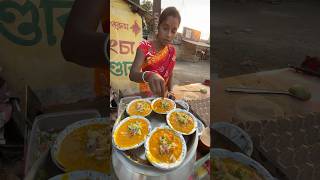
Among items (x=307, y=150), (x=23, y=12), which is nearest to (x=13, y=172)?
(x=23, y=12)

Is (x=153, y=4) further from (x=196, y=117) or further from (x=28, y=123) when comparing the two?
(x=28, y=123)

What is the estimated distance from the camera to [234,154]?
47.1 inches

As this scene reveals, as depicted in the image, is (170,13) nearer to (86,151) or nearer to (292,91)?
(86,151)

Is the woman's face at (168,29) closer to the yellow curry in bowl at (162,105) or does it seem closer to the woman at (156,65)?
the woman at (156,65)

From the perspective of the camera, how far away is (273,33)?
142 inches

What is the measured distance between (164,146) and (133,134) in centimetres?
8

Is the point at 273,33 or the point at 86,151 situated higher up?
the point at 273,33

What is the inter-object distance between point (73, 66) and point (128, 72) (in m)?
0.67

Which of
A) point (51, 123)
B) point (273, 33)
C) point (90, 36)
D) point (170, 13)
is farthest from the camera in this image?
point (273, 33)

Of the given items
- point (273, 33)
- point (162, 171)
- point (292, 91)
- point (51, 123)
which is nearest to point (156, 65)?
point (162, 171)

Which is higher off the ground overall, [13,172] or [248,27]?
[248,27]

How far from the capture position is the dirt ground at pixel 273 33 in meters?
2.92

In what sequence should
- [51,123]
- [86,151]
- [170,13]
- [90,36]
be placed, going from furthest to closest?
[51,123] < [86,151] < [90,36] < [170,13]

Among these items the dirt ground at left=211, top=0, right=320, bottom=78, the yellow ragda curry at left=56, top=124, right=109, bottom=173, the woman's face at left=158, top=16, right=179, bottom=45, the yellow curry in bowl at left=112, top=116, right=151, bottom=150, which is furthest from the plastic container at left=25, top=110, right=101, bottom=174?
the dirt ground at left=211, top=0, right=320, bottom=78
